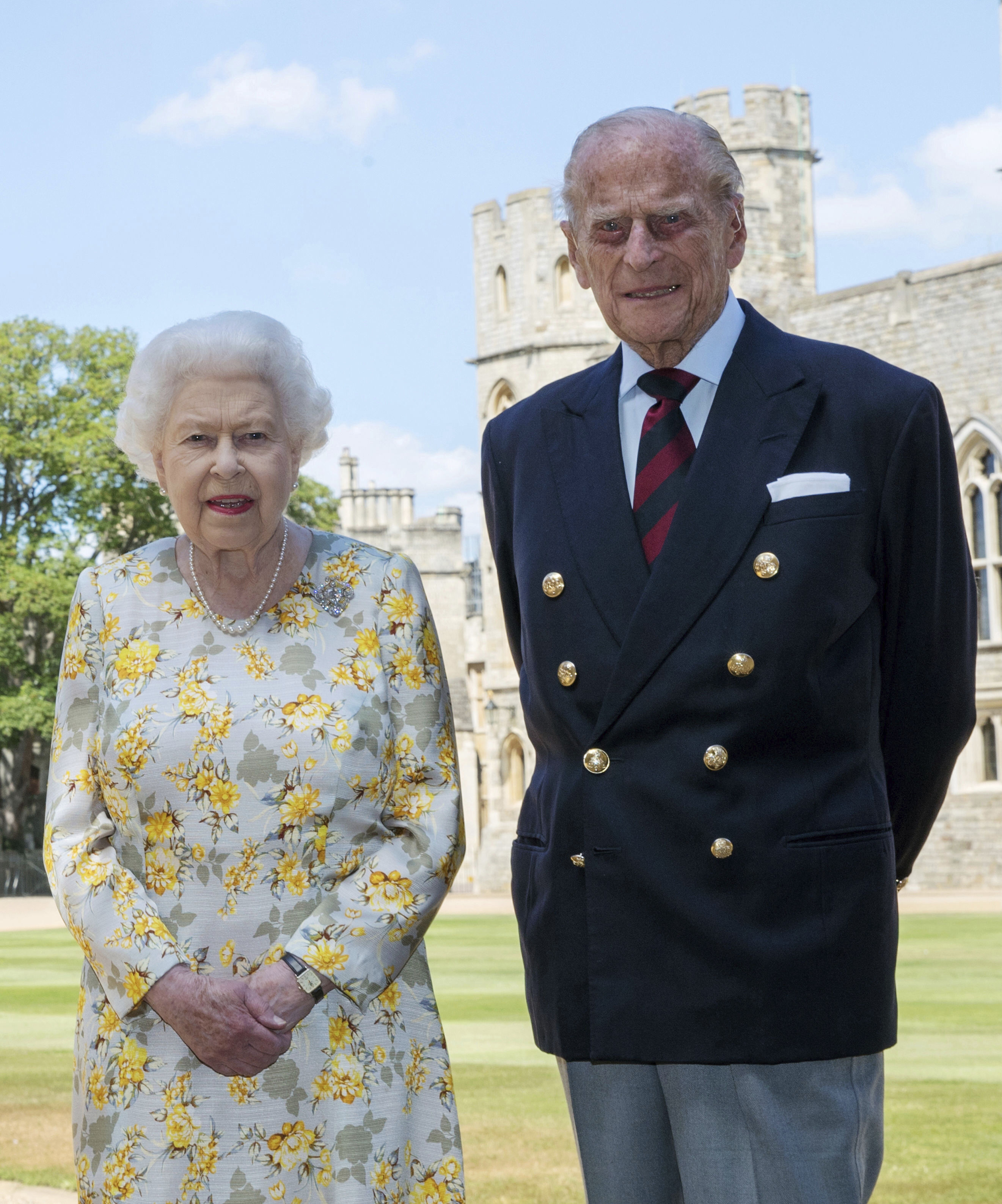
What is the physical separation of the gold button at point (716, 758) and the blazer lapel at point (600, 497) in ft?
0.74

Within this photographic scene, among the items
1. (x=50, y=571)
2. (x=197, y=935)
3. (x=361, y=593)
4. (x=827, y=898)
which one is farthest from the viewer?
(x=50, y=571)

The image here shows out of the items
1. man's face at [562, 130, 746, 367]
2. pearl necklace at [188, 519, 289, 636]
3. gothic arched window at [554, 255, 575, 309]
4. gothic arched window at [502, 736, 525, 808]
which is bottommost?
gothic arched window at [502, 736, 525, 808]

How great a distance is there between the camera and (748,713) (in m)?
2.55

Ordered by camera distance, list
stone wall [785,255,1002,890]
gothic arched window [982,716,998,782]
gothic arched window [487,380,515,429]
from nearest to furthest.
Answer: stone wall [785,255,1002,890] < gothic arched window [982,716,998,782] < gothic arched window [487,380,515,429]

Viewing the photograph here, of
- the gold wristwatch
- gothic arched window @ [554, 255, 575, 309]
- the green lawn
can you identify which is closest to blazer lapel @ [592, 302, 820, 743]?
the gold wristwatch

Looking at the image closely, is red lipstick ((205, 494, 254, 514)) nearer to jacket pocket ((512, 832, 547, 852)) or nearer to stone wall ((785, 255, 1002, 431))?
jacket pocket ((512, 832, 547, 852))

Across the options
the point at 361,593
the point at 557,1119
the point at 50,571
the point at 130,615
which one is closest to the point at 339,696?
the point at 361,593

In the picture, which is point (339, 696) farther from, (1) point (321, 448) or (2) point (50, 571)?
(2) point (50, 571)

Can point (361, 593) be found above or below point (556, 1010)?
above

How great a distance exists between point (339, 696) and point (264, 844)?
A: 30 centimetres

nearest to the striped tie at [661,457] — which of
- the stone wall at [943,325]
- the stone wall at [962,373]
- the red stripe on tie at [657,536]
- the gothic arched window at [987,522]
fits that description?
the red stripe on tie at [657,536]

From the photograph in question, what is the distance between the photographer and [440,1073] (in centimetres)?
307

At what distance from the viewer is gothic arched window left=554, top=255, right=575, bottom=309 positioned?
3734 centimetres

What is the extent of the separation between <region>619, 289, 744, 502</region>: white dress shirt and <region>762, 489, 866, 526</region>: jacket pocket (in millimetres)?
201
